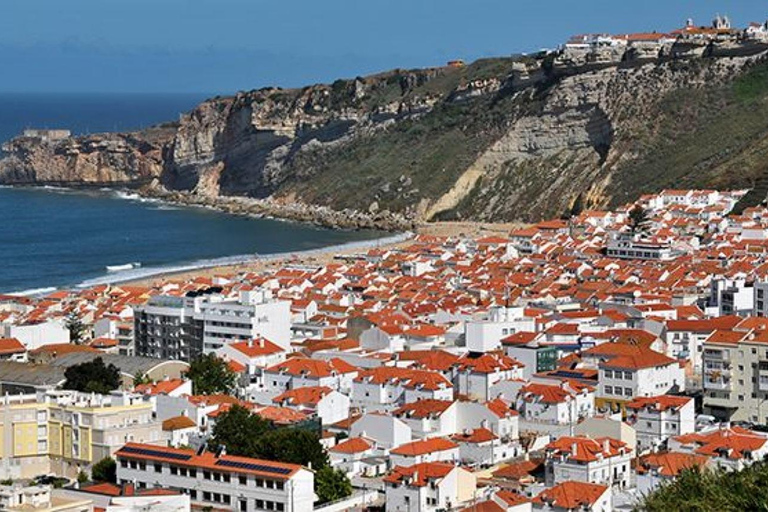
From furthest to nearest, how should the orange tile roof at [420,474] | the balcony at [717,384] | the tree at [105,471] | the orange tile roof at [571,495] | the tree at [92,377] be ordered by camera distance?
the tree at [92,377] → the balcony at [717,384] → the tree at [105,471] → the orange tile roof at [420,474] → the orange tile roof at [571,495]

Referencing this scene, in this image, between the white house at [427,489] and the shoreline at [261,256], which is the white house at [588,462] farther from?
the shoreline at [261,256]

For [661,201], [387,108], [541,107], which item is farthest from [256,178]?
[661,201]

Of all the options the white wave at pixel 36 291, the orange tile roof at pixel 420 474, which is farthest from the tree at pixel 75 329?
the orange tile roof at pixel 420 474

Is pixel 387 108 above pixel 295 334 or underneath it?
above

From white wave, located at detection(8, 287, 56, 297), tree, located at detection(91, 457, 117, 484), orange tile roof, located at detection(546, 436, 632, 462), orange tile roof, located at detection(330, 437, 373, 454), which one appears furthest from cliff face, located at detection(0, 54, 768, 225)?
tree, located at detection(91, 457, 117, 484)

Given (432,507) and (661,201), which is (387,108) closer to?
(661,201)

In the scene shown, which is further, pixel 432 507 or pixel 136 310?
pixel 136 310

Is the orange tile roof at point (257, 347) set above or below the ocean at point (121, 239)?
below
